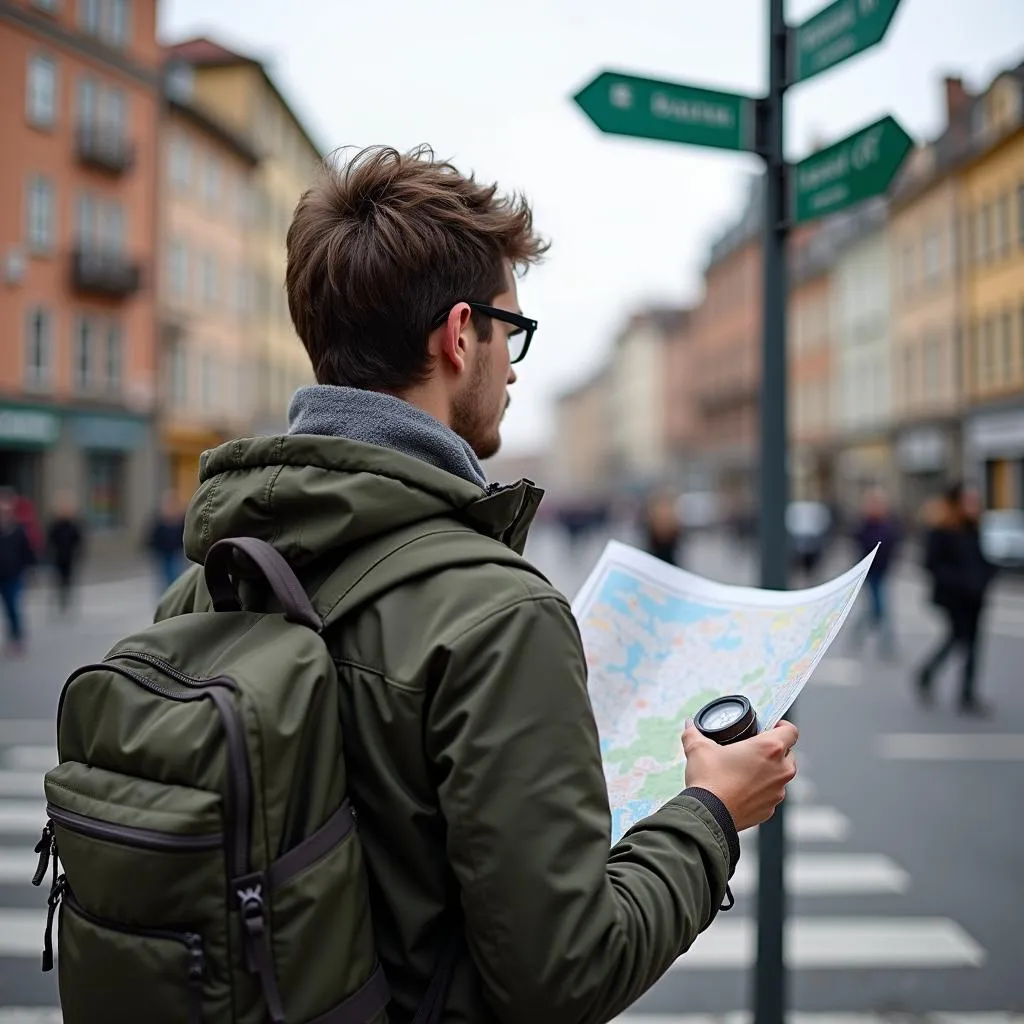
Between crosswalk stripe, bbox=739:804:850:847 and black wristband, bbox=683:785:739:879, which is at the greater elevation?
black wristband, bbox=683:785:739:879

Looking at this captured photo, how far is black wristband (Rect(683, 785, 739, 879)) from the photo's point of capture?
140cm

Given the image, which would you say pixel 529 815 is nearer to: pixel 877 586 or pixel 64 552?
pixel 877 586

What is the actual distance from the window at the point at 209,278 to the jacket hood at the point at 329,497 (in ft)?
130

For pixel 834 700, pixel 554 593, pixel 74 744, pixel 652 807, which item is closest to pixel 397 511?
pixel 554 593

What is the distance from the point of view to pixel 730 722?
148 cm

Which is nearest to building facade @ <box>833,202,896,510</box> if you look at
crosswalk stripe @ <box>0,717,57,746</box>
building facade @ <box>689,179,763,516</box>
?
building facade @ <box>689,179,763,516</box>

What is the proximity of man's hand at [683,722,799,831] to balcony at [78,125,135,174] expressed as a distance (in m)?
33.1

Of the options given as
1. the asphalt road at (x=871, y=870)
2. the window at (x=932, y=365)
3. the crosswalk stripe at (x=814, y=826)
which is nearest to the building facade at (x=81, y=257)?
the asphalt road at (x=871, y=870)

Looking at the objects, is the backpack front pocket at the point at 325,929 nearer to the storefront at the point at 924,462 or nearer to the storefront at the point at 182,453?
the storefront at the point at 182,453

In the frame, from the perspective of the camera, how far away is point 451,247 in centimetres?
144

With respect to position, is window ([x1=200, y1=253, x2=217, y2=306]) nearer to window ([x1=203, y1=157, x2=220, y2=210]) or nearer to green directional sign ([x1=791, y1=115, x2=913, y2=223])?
window ([x1=203, y1=157, x2=220, y2=210])

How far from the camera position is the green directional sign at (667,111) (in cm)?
303

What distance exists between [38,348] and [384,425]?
31.3 meters

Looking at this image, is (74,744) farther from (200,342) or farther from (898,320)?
(898,320)
